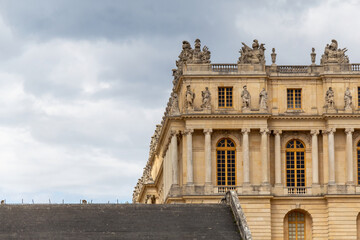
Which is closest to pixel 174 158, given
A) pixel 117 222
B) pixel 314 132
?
pixel 314 132

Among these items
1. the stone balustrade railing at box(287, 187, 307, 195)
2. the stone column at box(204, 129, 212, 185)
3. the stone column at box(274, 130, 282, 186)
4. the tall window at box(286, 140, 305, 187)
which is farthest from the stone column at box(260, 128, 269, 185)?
the stone column at box(204, 129, 212, 185)

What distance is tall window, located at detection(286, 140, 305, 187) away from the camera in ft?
307

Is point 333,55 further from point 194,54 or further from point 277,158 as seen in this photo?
point 194,54

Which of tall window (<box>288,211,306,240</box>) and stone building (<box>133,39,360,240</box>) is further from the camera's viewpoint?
tall window (<box>288,211,306,240</box>)

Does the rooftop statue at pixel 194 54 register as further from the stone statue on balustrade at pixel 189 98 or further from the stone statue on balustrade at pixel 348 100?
the stone statue on balustrade at pixel 348 100

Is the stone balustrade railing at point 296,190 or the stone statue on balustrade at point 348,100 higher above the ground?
the stone statue on balustrade at point 348,100

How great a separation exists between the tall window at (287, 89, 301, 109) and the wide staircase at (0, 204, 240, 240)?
1227 inches

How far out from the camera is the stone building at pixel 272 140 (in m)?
91.3

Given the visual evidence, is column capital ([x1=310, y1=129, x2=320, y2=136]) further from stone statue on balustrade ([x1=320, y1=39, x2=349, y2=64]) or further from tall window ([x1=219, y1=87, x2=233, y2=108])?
tall window ([x1=219, y1=87, x2=233, y2=108])

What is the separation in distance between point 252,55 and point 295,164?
961cm

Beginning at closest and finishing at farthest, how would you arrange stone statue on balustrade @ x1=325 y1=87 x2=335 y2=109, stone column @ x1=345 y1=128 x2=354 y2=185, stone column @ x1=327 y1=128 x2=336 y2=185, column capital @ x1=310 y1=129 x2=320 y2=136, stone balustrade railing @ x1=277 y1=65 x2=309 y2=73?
stone column @ x1=345 y1=128 x2=354 y2=185 < stone column @ x1=327 y1=128 x2=336 y2=185 < stone statue on balustrade @ x1=325 y1=87 x2=335 y2=109 < column capital @ x1=310 y1=129 x2=320 y2=136 < stone balustrade railing @ x1=277 y1=65 x2=309 y2=73

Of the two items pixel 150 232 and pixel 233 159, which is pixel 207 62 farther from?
pixel 150 232

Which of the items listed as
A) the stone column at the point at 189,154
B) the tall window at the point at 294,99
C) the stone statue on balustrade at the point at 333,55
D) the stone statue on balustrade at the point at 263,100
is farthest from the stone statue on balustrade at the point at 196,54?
the stone statue on balustrade at the point at 333,55

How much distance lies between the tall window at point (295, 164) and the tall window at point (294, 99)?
2902mm
